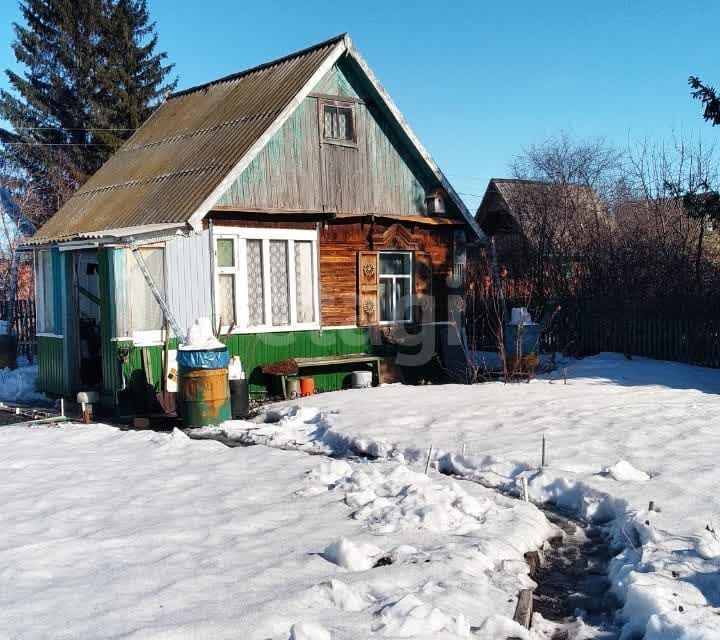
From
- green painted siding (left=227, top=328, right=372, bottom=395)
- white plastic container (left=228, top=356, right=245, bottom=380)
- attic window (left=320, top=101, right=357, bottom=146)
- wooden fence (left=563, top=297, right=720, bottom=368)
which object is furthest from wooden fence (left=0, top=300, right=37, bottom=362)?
wooden fence (left=563, top=297, right=720, bottom=368)

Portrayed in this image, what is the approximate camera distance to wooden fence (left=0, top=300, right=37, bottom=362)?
68.7 feet

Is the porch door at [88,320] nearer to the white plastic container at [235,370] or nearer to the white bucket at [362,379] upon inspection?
the white plastic container at [235,370]

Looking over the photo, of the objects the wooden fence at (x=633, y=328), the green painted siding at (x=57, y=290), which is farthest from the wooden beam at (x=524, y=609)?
the green painted siding at (x=57, y=290)

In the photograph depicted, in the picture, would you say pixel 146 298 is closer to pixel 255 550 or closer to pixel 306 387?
pixel 306 387

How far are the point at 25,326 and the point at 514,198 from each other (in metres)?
16.8

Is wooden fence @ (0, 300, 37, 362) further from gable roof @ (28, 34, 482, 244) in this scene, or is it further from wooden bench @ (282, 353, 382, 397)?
wooden bench @ (282, 353, 382, 397)

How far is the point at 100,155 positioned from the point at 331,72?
811 inches

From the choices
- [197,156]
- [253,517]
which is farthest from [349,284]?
[253,517]

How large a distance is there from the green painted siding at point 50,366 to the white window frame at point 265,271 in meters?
3.40

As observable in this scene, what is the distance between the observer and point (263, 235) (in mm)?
13953

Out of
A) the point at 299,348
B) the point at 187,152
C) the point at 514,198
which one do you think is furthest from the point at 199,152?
the point at 514,198

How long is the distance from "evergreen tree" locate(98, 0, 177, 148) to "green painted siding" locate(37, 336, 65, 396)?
748 inches

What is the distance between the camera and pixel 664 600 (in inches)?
195

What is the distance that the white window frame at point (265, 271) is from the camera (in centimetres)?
1345
